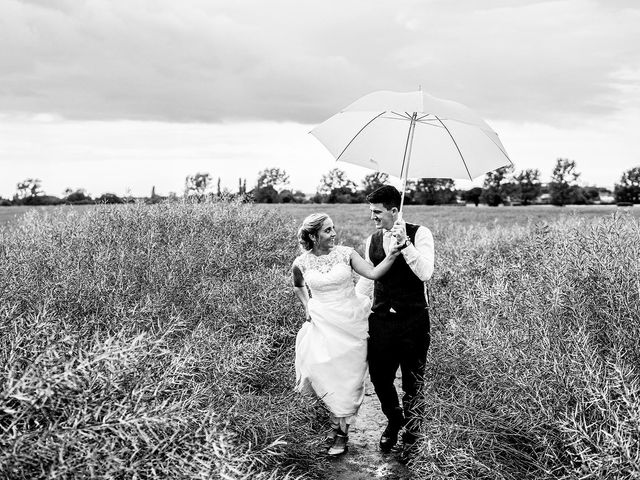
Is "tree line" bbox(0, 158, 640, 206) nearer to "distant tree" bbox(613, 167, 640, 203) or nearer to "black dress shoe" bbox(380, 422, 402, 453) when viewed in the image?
"distant tree" bbox(613, 167, 640, 203)

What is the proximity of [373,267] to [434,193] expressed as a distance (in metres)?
91.1

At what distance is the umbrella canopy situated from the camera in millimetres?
6461

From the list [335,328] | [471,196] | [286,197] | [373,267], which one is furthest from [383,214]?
[471,196]

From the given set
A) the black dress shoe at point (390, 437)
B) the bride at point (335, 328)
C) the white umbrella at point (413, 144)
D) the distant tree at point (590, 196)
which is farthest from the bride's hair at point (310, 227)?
the distant tree at point (590, 196)

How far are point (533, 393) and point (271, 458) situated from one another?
81.1 inches

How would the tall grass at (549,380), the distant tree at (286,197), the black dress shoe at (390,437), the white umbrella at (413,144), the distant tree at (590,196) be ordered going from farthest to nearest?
the distant tree at (590,196) → the distant tree at (286,197) → the white umbrella at (413,144) → the black dress shoe at (390,437) → the tall grass at (549,380)

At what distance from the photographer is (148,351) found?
3.83 metres

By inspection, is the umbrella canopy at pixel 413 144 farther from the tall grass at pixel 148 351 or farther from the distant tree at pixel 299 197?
the distant tree at pixel 299 197

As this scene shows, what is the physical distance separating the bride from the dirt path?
7.3 inches

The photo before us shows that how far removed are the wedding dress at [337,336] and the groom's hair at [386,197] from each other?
0.64m

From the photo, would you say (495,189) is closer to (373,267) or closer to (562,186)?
(562,186)

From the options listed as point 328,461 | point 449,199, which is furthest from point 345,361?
point 449,199

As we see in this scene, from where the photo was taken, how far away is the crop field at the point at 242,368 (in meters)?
3.04

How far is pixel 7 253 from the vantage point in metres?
7.48
